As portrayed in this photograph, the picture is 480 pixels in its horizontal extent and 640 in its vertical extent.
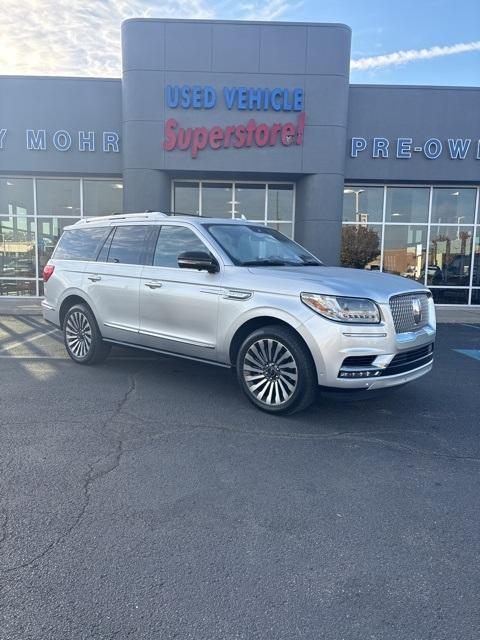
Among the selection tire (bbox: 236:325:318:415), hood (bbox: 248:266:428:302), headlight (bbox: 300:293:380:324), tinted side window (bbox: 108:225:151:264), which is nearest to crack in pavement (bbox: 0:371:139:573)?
tire (bbox: 236:325:318:415)

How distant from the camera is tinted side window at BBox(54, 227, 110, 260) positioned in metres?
7.03

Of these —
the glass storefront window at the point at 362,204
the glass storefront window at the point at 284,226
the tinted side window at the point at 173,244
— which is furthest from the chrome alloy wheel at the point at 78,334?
the glass storefront window at the point at 362,204

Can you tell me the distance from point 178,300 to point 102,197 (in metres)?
11.9

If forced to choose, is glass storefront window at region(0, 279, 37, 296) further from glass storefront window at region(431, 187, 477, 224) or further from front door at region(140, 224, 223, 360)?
glass storefront window at region(431, 187, 477, 224)

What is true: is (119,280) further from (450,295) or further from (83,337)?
(450,295)

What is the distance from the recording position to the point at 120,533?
298cm

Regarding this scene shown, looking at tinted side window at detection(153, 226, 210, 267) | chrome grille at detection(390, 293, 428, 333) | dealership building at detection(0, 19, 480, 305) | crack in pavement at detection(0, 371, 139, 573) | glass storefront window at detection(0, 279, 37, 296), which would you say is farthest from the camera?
glass storefront window at detection(0, 279, 37, 296)

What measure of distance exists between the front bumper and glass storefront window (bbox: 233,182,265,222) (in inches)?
472

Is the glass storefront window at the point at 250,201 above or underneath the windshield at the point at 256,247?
above

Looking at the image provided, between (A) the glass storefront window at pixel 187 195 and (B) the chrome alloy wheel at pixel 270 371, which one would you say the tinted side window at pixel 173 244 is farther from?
(A) the glass storefront window at pixel 187 195

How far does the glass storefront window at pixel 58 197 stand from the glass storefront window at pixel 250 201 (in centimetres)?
516

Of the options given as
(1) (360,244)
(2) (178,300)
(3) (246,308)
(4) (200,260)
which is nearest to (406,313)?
(3) (246,308)

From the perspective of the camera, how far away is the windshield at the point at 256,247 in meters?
5.62

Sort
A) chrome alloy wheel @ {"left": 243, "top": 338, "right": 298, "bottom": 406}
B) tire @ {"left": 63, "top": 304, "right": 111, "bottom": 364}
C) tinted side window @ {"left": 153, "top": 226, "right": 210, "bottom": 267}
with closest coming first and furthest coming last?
chrome alloy wheel @ {"left": 243, "top": 338, "right": 298, "bottom": 406}
tinted side window @ {"left": 153, "top": 226, "right": 210, "bottom": 267}
tire @ {"left": 63, "top": 304, "right": 111, "bottom": 364}
